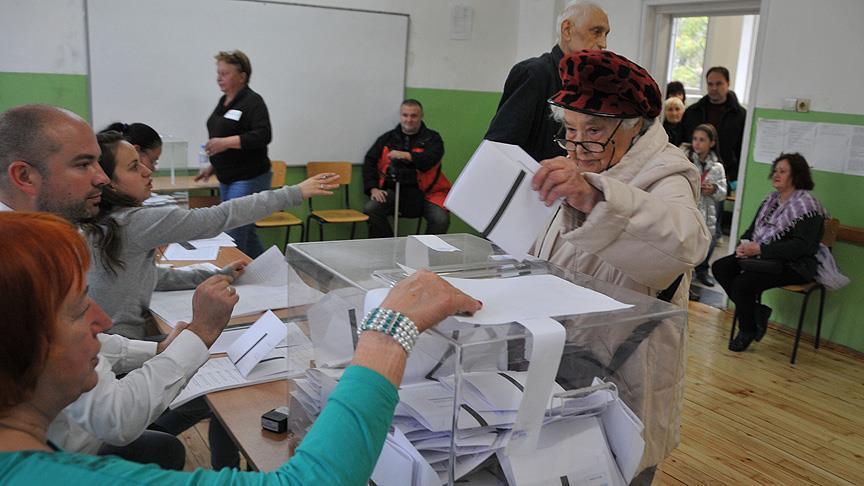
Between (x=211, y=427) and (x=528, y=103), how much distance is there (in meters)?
1.61

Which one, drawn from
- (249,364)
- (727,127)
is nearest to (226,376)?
(249,364)

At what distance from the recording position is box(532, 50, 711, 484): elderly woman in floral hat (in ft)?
3.76

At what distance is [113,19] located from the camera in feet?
16.4

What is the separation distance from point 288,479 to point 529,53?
20.9 ft

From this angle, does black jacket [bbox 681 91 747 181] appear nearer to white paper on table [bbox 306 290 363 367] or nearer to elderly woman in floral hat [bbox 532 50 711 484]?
elderly woman in floral hat [bbox 532 50 711 484]

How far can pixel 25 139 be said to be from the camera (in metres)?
1.81

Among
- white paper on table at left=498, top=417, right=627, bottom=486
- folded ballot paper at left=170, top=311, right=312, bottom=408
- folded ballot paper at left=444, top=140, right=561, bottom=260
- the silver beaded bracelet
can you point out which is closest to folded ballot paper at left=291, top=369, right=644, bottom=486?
white paper on table at left=498, top=417, right=627, bottom=486

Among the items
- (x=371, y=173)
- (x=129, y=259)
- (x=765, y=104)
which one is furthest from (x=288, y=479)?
(x=371, y=173)

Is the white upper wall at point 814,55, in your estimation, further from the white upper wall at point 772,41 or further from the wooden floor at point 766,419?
the wooden floor at point 766,419

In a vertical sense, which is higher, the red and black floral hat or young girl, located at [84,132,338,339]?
the red and black floral hat

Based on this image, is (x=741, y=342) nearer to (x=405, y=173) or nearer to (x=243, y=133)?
(x=405, y=173)

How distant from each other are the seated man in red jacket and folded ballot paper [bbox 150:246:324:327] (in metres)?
3.62

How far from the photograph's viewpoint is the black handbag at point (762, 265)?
439cm

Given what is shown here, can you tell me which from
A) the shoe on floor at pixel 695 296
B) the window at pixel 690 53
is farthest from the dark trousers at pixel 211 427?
the window at pixel 690 53
